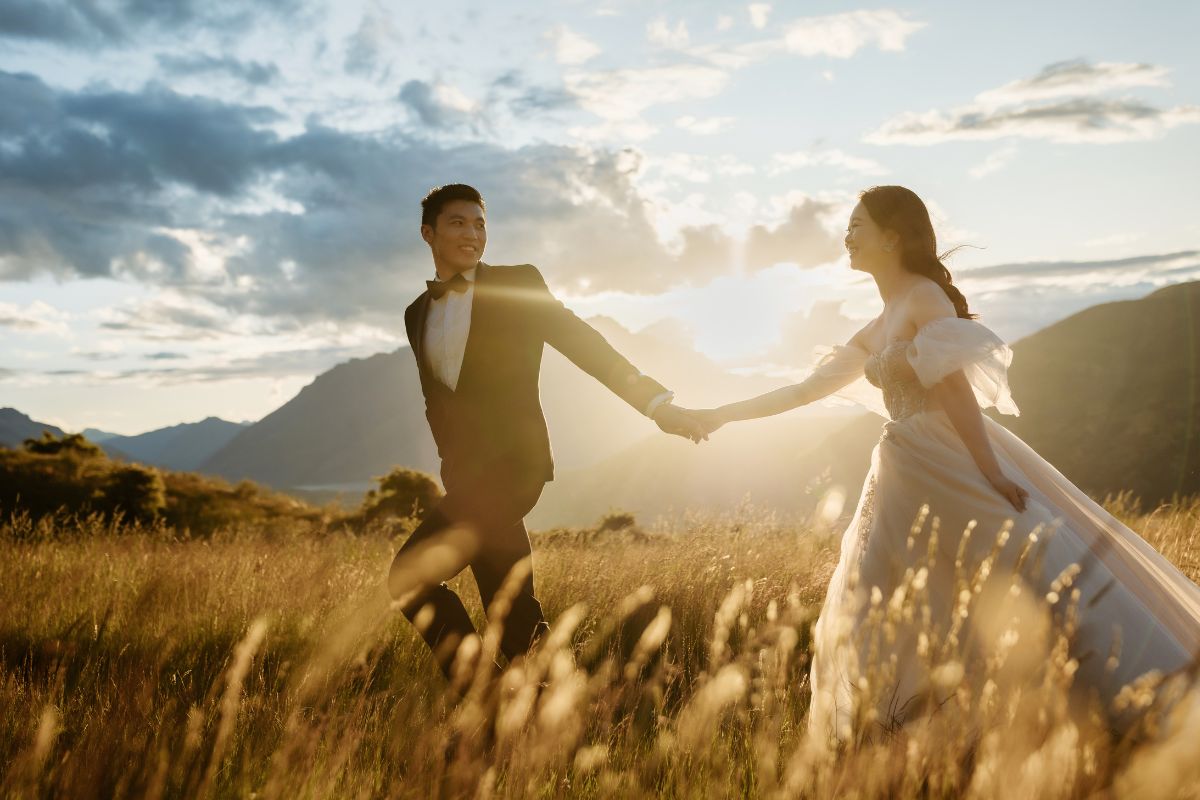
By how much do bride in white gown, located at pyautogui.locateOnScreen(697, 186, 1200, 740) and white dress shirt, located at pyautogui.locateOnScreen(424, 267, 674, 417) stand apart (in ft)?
6.56

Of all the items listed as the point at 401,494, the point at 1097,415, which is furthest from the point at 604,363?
the point at 1097,415

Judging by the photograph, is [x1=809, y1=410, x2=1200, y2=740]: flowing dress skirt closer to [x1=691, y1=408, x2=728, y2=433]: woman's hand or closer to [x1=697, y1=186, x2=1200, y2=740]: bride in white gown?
[x1=697, y1=186, x2=1200, y2=740]: bride in white gown

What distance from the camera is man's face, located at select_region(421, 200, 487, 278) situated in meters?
4.17

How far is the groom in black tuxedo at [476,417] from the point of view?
12.1 ft

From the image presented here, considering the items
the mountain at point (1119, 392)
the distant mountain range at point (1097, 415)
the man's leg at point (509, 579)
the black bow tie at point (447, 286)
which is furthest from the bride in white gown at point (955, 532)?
the mountain at point (1119, 392)

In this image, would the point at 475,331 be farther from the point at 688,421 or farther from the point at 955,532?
the point at 955,532

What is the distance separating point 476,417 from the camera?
386 centimetres

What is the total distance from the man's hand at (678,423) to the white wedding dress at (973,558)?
1083 mm

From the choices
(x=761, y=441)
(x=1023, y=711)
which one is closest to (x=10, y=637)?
(x=1023, y=711)

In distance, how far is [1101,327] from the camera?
2940 inches

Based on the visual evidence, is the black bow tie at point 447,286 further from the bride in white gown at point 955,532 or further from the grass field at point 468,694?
the bride in white gown at point 955,532

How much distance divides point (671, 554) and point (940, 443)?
2435 mm

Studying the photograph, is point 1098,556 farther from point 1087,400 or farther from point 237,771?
point 1087,400

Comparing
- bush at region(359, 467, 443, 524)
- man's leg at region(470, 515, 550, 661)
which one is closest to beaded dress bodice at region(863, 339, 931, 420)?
man's leg at region(470, 515, 550, 661)
